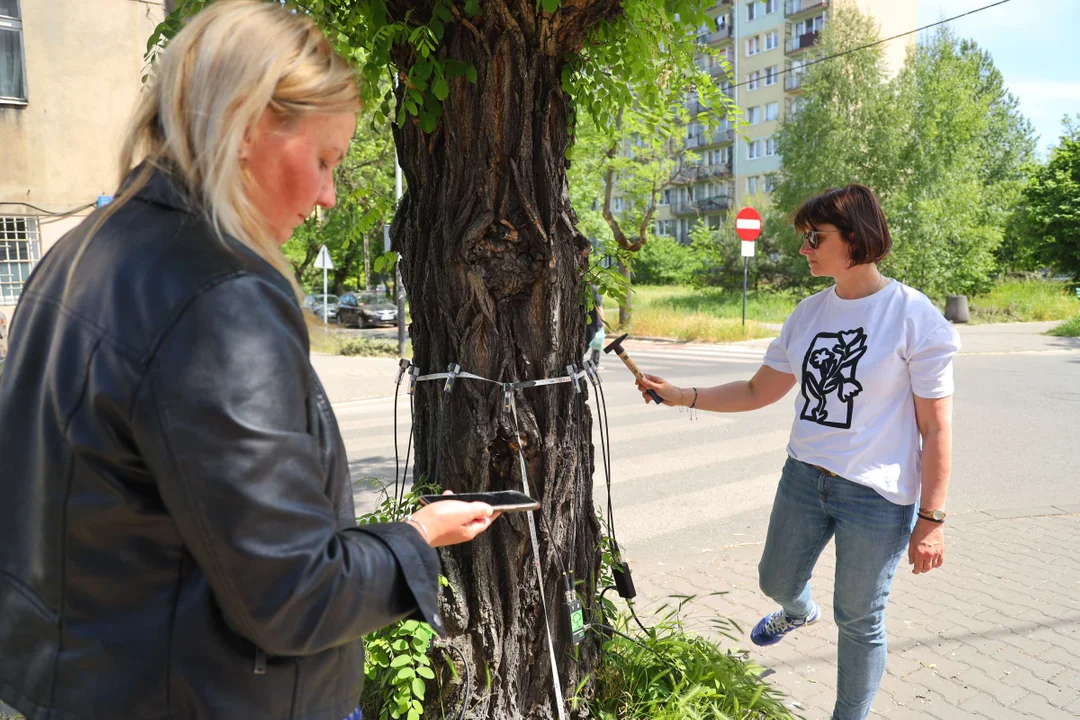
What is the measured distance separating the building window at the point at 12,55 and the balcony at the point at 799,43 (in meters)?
43.1

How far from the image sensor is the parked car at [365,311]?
34.0 m

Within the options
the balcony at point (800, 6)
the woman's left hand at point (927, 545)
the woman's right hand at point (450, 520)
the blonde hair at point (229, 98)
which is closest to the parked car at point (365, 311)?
the balcony at point (800, 6)

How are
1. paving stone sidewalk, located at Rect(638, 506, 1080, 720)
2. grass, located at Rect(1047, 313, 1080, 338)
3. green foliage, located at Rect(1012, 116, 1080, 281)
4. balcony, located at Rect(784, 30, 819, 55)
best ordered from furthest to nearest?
balcony, located at Rect(784, 30, 819, 55)
green foliage, located at Rect(1012, 116, 1080, 281)
grass, located at Rect(1047, 313, 1080, 338)
paving stone sidewalk, located at Rect(638, 506, 1080, 720)

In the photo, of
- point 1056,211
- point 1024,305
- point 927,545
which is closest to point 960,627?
point 927,545

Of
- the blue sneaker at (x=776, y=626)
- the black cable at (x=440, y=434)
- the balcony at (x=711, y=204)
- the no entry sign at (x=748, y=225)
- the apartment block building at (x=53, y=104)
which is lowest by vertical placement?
the blue sneaker at (x=776, y=626)

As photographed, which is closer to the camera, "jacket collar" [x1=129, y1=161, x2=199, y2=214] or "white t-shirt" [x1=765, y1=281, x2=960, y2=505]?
"jacket collar" [x1=129, y1=161, x2=199, y2=214]

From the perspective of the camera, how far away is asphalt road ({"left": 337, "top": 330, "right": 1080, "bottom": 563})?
6.05 meters

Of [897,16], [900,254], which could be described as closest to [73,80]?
[900,254]

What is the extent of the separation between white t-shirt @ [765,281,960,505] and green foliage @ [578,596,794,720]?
838 mm

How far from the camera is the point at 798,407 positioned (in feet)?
10.6

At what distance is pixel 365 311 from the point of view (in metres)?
34.1

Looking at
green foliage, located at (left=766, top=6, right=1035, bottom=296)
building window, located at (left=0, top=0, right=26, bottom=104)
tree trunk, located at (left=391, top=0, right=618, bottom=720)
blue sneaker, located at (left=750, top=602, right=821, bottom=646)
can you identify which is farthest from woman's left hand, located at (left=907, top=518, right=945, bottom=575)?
green foliage, located at (left=766, top=6, right=1035, bottom=296)

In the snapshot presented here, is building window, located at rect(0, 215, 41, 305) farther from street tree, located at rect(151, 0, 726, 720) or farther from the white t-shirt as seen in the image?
the white t-shirt

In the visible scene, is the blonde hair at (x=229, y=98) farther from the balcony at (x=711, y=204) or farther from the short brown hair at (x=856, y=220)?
the balcony at (x=711, y=204)
